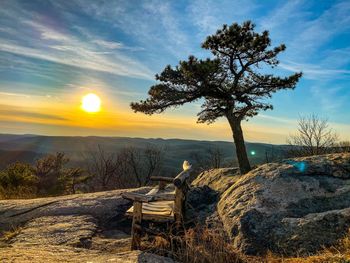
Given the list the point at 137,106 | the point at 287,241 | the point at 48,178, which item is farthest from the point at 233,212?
the point at 48,178

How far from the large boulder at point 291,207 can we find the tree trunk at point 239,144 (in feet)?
8.66

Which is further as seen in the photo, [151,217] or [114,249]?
[114,249]

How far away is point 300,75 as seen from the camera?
11.8m

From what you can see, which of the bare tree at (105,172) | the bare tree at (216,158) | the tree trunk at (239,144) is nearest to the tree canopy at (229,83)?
the tree trunk at (239,144)

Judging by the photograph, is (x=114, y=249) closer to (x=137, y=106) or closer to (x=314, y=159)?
(x=314, y=159)

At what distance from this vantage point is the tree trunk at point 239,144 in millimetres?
11516

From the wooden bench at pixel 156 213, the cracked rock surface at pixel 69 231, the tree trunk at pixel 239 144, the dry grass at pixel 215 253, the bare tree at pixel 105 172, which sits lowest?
the bare tree at pixel 105 172

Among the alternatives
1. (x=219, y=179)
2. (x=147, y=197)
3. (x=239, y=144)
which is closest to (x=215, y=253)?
(x=147, y=197)

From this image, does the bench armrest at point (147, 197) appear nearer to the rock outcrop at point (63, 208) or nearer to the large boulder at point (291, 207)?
the large boulder at point (291, 207)

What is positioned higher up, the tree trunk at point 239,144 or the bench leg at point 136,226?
the tree trunk at point 239,144

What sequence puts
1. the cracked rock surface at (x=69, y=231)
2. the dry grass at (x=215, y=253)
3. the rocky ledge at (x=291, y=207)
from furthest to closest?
1. the rocky ledge at (x=291, y=207)
2. the cracked rock surface at (x=69, y=231)
3. the dry grass at (x=215, y=253)

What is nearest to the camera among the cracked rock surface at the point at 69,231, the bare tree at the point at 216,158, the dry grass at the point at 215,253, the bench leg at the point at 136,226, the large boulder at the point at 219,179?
the dry grass at the point at 215,253

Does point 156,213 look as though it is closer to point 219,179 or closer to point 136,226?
point 136,226

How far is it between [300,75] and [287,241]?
284 inches
